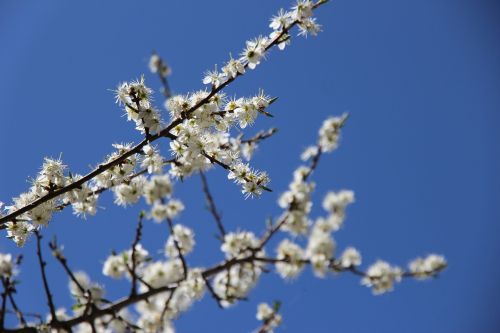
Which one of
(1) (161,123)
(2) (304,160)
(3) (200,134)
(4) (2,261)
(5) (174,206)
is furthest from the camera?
(2) (304,160)

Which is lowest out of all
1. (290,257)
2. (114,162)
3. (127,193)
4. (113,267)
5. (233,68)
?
(114,162)

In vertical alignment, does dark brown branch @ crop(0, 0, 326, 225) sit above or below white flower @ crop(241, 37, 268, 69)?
below

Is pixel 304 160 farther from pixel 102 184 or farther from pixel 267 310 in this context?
pixel 102 184

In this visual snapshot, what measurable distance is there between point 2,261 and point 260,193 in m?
3.23

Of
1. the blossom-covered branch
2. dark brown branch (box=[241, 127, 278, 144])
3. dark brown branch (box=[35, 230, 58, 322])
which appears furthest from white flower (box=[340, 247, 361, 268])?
dark brown branch (box=[35, 230, 58, 322])

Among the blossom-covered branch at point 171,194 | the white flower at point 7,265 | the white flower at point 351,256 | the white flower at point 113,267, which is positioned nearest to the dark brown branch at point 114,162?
the blossom-covered branch at point 171,194

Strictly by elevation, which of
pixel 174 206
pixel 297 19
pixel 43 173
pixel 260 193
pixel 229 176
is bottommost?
pixel 260 193

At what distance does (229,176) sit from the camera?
3031 millimetres

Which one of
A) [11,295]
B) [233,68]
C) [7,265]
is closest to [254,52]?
[233,68]

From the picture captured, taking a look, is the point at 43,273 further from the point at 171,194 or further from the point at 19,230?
the point at 171,194

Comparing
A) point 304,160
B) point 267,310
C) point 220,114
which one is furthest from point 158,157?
point 267,310

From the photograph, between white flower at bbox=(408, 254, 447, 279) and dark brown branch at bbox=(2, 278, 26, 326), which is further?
white flower at bbox=(408, 254, 447, 279)

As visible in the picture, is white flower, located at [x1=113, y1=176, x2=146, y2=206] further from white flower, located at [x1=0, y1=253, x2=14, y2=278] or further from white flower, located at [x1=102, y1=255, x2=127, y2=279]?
white flower, located at [x1=102, y1=255, x2=127, y2=279]

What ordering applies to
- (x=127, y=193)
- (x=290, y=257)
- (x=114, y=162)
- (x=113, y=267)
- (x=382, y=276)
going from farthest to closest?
(x=382, y=276)
(x=290, y=257)
(x=113, y=267)
(x=127, y=193)
(x=114, y=162)
